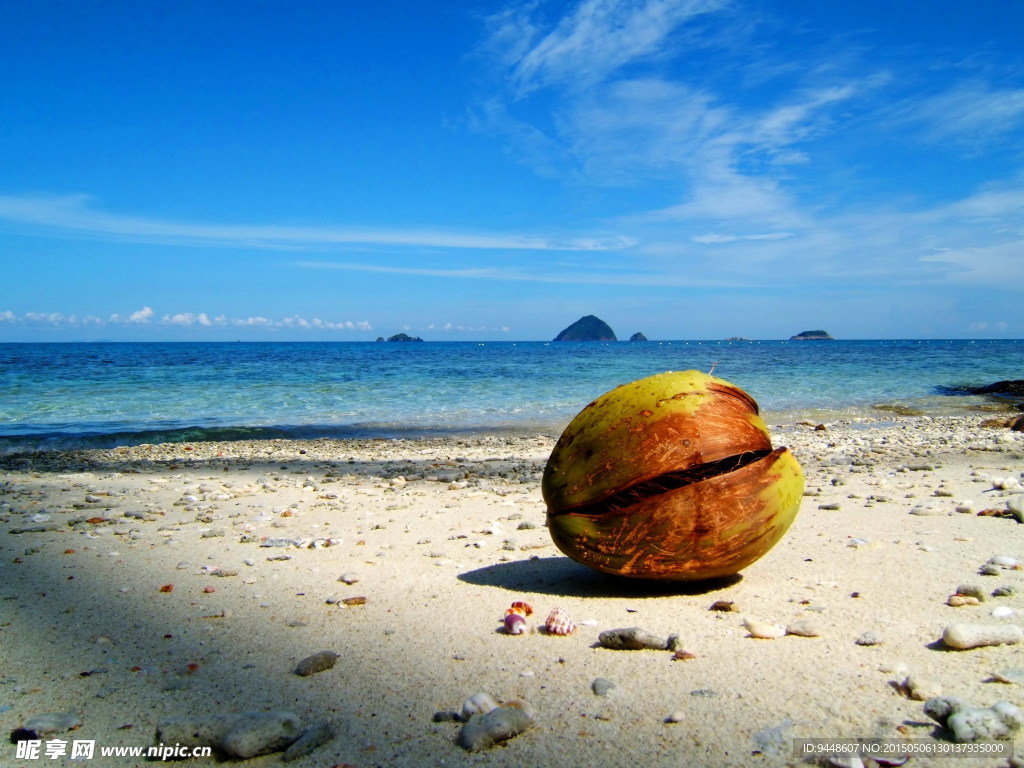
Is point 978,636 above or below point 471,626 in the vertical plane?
above

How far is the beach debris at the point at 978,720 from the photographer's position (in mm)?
2033

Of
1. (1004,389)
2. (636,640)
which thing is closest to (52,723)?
(636,640)

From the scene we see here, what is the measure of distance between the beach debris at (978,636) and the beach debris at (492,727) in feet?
5.74

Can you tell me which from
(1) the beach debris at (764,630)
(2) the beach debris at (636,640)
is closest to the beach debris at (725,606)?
(1) the beach debris at (764,630)

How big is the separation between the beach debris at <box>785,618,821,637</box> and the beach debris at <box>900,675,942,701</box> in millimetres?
582

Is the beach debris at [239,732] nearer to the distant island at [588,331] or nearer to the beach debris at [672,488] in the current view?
the beach debris at [672,488]

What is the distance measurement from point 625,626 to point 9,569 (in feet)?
13.1

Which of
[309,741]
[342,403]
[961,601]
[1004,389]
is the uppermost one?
[961,601]

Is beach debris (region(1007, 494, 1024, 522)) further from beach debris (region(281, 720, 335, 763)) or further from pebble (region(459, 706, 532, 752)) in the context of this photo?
beach debris (region(281, 720, 335, 763))

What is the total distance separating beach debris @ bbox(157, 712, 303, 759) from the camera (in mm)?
2204

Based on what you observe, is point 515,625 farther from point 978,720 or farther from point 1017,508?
point 1017,508

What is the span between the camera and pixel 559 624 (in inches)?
125

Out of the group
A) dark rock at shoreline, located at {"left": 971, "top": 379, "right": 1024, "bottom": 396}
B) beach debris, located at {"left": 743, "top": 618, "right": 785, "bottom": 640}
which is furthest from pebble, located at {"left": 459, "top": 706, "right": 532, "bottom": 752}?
dark rock at shoreline, located at {"left": 971, "top": 379, "right": 1024, "bottom": 396}

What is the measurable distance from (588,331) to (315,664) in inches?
7042
